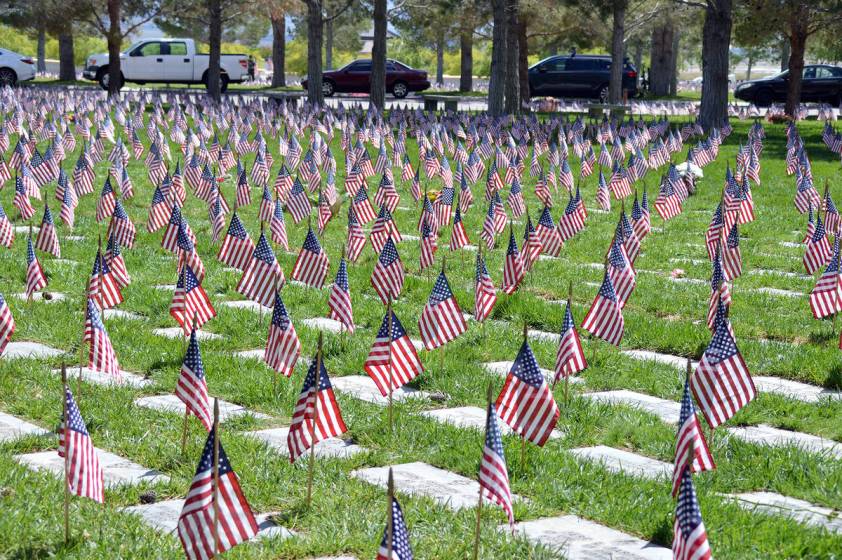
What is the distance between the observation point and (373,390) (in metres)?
7.10

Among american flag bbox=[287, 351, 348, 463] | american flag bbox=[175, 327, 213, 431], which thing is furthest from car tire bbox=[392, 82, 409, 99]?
american flag bbox=[287, 351, 348, 463]

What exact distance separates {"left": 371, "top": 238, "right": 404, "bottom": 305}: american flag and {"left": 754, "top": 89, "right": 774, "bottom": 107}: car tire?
124 feet

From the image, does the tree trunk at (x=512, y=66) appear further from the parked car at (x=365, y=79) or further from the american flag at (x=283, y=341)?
the american flag at (x=283, y=341)

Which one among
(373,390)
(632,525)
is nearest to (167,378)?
(373,390)

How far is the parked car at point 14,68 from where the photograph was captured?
4300 cm

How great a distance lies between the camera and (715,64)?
26.9 metres

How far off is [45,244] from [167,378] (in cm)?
405

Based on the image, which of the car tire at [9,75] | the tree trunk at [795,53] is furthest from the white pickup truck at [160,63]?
the tree trunk at [795,53]

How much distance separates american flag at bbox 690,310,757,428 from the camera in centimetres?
591

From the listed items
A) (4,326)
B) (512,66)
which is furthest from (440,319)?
(512,66)

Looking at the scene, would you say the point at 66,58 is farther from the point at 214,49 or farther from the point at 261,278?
the point at 261,278

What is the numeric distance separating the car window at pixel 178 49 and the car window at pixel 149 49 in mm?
513

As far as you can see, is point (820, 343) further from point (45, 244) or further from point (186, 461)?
point (45, 244)

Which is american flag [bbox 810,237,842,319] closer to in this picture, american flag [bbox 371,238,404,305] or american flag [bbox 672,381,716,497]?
american flag [bbox 371,238,404,305]
